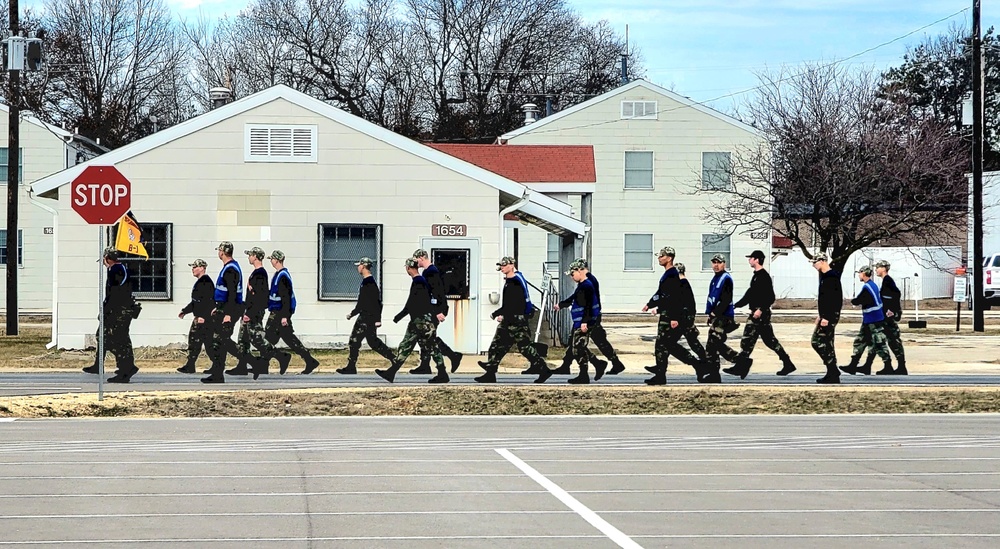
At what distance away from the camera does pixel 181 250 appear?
78.2 ft

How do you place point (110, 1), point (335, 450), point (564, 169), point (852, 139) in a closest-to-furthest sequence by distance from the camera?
point (335, 450) → point (564, 169) → point (852, 139) → point (110, 1)

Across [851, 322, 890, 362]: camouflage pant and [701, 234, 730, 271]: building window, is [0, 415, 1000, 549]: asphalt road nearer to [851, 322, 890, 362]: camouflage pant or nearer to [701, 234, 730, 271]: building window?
[851, 322, 890, 362]: camouflage pant

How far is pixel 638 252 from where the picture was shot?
45250 millimetres

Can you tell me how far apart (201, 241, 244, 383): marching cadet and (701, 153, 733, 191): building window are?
26.4 metres

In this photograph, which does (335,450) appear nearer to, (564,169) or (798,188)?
(564,169)

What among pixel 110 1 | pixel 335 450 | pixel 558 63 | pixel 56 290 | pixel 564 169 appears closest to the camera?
pixel 335 450

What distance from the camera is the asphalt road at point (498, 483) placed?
25.7 feet

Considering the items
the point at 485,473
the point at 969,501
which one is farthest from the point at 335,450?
the point at 969,501

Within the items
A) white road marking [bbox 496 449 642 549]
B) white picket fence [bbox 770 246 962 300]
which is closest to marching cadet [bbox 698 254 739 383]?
white road marking [bbox 496 449 642 549]

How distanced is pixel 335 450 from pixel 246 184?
13094 mm

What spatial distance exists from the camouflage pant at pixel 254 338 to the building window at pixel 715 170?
2624 centimetres

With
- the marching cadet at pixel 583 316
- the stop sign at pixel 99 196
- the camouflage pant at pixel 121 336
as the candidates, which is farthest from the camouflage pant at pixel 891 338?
the stop sign at pixel 99 196

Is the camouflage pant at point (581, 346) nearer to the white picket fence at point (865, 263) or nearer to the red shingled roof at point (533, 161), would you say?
the red shingled roof at point (533, 161)

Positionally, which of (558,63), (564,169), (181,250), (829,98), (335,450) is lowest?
(335,450)
